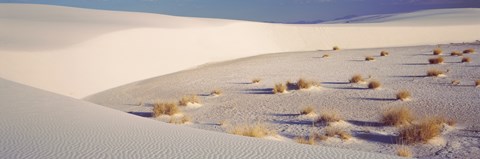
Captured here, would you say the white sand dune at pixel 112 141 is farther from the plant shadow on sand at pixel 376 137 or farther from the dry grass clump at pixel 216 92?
the dry grass clump at pixel 216 92

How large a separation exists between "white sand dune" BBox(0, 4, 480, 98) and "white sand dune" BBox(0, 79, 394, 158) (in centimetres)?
949

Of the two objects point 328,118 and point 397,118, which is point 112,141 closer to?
point 328,118

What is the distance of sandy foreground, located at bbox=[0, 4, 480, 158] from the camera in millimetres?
4734

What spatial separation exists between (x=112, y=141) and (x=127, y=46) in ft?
60.8

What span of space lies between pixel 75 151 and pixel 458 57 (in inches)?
852

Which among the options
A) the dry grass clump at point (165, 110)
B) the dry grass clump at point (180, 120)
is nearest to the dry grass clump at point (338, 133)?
the dry grass clump at point (180, 120)

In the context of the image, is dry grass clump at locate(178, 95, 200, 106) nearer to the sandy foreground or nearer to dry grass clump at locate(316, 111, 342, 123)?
the sandy foreground

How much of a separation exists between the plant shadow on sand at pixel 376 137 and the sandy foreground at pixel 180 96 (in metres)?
0.02

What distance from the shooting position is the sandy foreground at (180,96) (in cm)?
473

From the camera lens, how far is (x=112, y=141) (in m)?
4.81

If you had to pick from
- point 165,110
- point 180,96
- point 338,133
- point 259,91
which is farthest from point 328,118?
point 180,96

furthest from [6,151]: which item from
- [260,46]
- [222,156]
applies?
[260,46]

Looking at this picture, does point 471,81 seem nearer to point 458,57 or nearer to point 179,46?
point 458,57

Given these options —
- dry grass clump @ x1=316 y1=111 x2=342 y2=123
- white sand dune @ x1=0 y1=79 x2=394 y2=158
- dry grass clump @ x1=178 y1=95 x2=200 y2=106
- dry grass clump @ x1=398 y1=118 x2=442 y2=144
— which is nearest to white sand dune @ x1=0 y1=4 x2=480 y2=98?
dry grass clump @ x1=178 y1=95 x2=200 y2=106
